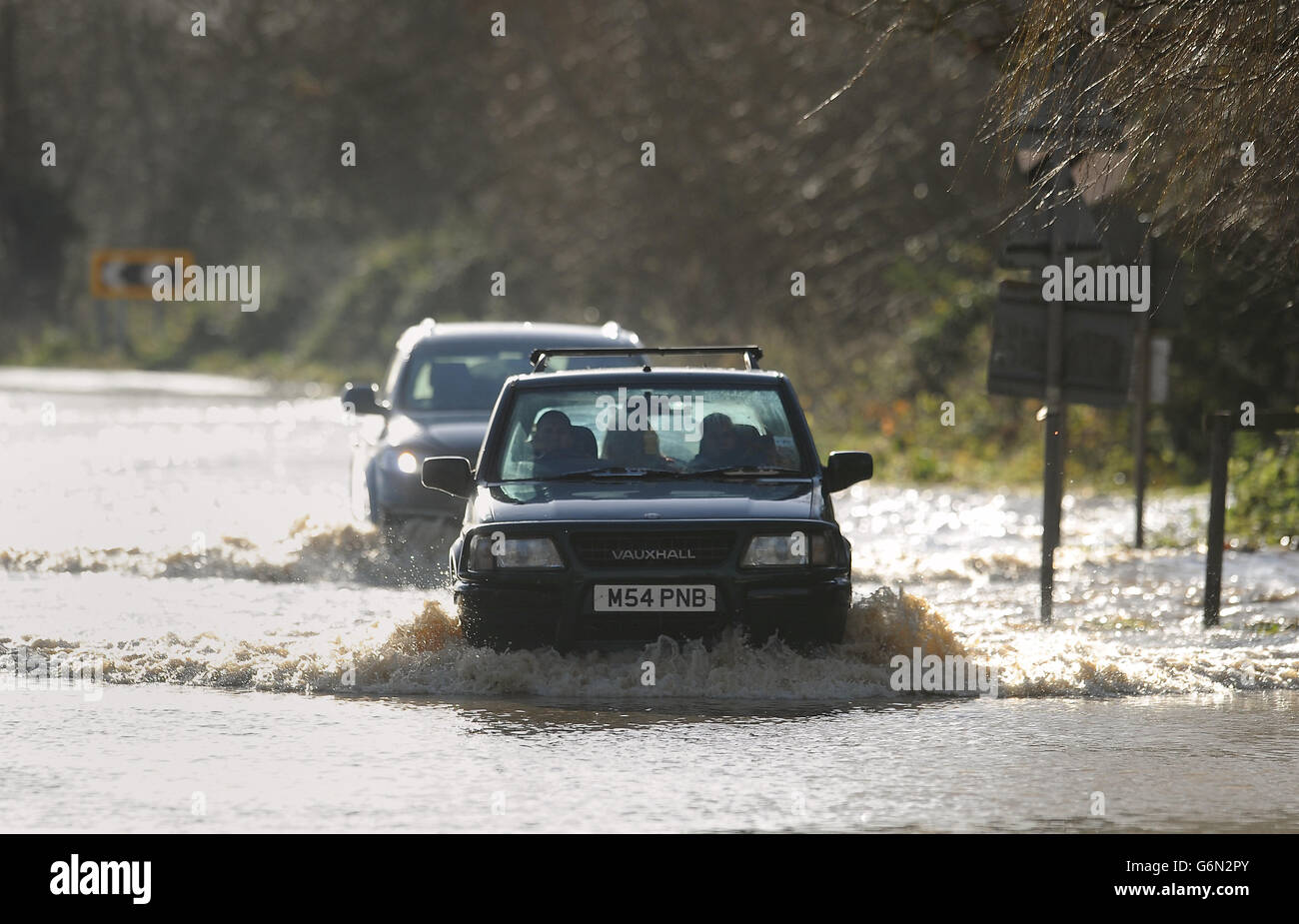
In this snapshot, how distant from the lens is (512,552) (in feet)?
35.6

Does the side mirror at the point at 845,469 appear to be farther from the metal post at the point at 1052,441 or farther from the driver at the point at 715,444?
the metal post at the point at 1052,441

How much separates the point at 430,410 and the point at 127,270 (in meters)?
41.5

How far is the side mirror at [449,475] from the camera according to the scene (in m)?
11.9

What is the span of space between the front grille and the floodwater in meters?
0.44

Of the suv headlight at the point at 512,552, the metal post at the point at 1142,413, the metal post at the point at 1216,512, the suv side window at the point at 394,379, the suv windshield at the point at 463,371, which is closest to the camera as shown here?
the suv headlight at the point at 512,552

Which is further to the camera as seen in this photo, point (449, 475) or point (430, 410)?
point (430, 410)

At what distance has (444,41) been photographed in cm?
5994

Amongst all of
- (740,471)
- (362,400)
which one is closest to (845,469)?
(740,471)

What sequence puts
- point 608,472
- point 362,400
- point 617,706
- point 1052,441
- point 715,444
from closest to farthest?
1. point 617,706
2. point 608,472
3. point 715,444
4. point 1052,441
5. point 362,400

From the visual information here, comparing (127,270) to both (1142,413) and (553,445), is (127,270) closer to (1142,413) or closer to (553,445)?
(1142,413)

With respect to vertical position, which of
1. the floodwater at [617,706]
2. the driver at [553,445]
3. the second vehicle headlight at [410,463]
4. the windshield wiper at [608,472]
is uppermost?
the driver at [553,445]

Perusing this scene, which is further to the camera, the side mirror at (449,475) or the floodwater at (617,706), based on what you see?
the side mirror at (449,475)

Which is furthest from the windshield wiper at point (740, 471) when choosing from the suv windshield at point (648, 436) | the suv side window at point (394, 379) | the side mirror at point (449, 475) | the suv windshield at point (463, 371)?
the suv side window at point (394, 379)

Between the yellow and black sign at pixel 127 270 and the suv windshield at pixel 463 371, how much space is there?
133ft
